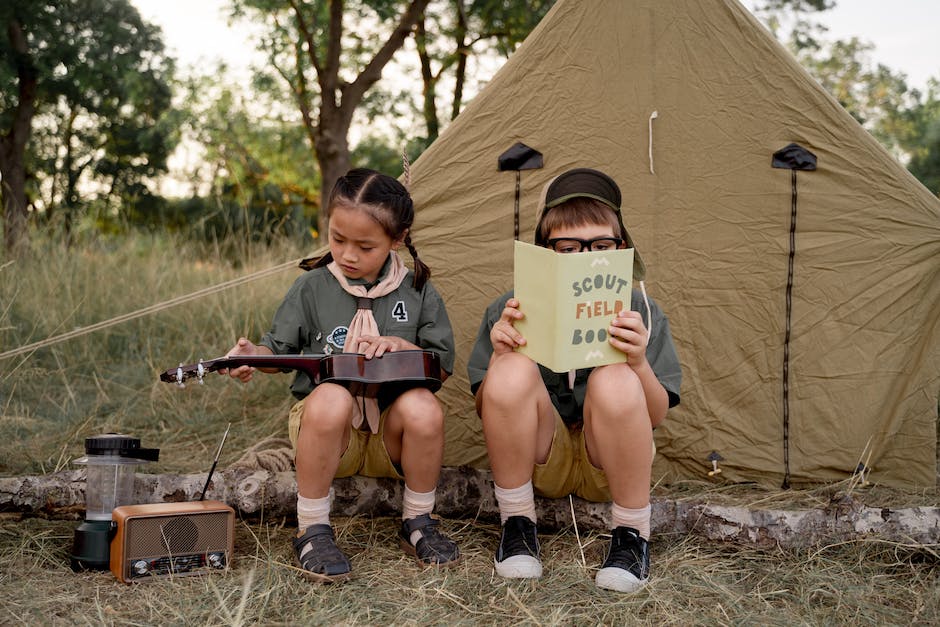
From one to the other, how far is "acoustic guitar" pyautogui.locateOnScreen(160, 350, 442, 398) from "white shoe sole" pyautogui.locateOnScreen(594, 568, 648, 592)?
0.64 metres

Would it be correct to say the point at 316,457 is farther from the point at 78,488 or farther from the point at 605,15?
the point at 605,15

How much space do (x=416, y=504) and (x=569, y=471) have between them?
423 mm

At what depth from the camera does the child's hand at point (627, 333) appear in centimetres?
181

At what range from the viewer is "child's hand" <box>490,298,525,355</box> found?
1.89 metres

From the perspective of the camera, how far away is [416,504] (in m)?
2.10

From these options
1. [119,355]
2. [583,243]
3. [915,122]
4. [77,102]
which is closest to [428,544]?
[583,243]

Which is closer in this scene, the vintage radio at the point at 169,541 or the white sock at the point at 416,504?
the vintage radio at the point at 169,541

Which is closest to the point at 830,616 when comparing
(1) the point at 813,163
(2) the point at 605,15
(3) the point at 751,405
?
(3) the point at 751,405

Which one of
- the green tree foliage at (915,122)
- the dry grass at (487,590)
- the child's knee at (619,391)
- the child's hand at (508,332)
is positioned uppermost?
the green tree foliage at (915,122)

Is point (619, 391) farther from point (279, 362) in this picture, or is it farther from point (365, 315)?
point (279, 362)

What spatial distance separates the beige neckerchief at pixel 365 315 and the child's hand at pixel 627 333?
0.68 m

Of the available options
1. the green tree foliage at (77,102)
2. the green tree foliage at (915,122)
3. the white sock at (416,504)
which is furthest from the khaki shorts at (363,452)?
the green tree foliage at (915,122)

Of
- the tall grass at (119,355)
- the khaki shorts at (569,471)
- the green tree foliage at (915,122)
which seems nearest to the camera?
the khaki shorts at (569,471)

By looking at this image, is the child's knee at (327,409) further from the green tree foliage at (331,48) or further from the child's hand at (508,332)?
the green tree foliage at (331,48)
